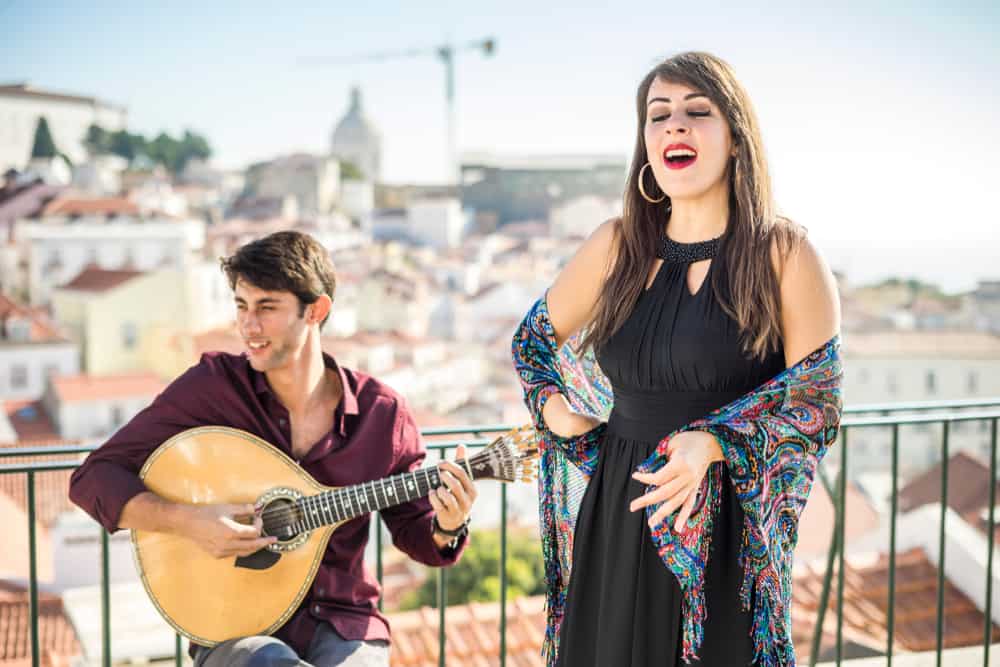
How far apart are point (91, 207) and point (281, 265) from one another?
5764 centimetres

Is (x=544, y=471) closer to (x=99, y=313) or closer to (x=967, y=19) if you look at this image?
(x=99, y=313)

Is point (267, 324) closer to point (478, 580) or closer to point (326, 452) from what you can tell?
point (326, 452)

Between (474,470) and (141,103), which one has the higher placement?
(141,103)

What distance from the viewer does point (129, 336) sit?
47.9m

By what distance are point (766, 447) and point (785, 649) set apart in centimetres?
33

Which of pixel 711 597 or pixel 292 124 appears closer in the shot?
pixel 711 597

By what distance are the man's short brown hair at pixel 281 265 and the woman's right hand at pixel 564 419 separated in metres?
0.59

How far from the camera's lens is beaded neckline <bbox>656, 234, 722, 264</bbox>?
5.86 ft

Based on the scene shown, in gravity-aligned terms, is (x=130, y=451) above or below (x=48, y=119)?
below

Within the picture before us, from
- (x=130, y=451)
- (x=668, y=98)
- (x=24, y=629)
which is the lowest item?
(x=24, y=629)

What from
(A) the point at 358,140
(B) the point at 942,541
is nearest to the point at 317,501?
(B) the point at 942,541

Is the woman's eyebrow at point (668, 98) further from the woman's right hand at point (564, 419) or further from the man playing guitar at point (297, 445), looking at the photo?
the man playing guitar at point (297, 445)

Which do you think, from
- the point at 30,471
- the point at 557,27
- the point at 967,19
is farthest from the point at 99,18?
the point at 30,471

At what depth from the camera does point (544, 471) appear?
6.36ft
